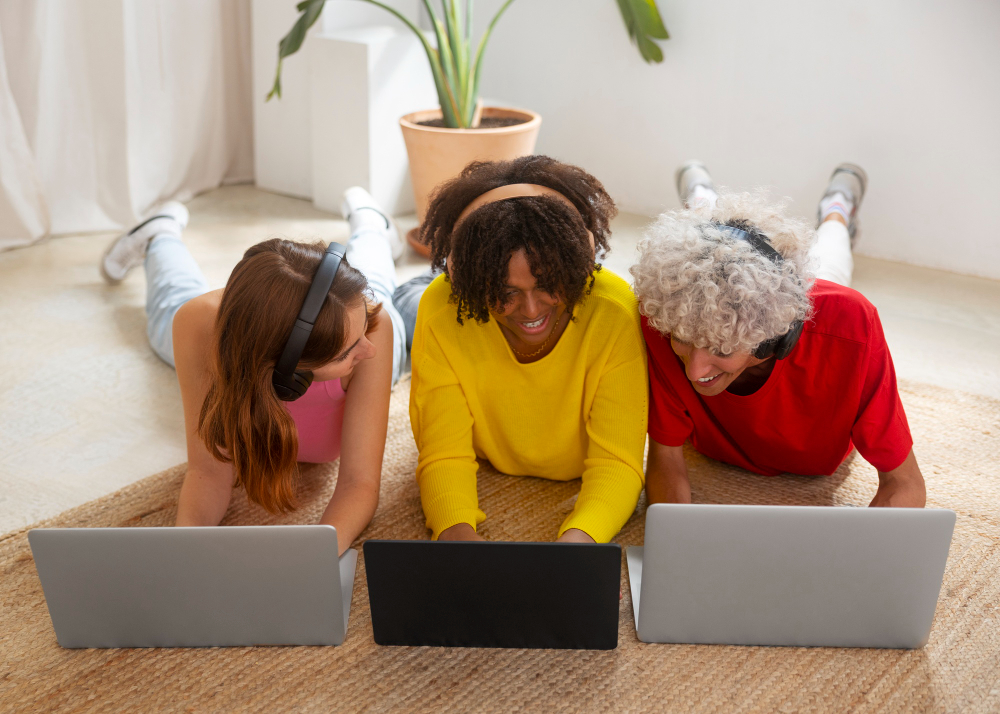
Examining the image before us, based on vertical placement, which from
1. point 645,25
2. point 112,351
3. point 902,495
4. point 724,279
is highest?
point 645,25

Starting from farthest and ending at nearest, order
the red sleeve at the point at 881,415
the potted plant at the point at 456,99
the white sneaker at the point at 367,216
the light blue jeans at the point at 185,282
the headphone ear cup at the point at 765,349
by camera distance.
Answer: the potted plant at the point at 456,99, the white sneaker at the point at 367,216, the light blue jeans at the point at 185,282, the red sleeve at the point at 881,415, the headphone ear cup at the point at 765,349

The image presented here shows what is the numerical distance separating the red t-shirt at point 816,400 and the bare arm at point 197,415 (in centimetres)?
66

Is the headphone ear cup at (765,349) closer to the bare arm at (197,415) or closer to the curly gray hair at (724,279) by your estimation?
the curly gray hair at (724,279)

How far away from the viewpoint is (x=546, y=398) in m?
1.31

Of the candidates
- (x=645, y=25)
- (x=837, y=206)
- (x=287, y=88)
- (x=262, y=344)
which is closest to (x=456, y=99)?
(x=645, y=25)

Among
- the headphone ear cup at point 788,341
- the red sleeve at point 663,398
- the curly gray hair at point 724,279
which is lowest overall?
the red sleeve at point 663,398

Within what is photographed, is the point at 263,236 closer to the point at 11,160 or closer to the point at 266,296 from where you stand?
the point at 11,160

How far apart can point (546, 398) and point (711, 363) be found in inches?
12.7

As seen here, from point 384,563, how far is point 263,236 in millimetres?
1934

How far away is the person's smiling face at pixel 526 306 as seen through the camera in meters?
1.09

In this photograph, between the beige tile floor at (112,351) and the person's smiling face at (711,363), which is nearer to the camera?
the person's smiling face at (711,363)

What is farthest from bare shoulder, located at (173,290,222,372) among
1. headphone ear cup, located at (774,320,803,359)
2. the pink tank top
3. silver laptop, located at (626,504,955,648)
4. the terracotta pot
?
the terracotta pot

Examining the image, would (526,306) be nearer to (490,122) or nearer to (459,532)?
(459,532)

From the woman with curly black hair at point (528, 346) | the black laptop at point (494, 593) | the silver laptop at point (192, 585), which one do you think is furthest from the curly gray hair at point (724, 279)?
the silver laptop at point (192, 585)
